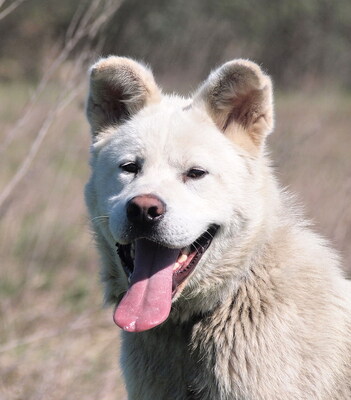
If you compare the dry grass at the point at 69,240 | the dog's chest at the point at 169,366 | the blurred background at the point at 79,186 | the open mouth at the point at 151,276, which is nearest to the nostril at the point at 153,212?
the open mouth at the point at 151,276

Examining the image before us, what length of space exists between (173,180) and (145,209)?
27cm

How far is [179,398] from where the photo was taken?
3.12m

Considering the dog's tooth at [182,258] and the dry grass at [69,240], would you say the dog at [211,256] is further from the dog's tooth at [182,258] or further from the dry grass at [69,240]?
the dry grass at [69,240]

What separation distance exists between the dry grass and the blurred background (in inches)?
0.4

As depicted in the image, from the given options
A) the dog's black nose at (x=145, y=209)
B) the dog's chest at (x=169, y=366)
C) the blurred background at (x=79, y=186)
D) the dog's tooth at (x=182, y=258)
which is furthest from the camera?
the blurred background at (x=79, y=186)

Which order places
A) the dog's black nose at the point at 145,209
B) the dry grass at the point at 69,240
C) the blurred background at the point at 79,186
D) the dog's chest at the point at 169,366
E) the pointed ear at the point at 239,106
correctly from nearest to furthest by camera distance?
the dog's black nose at the point at 145,209 < the dog's chest at the point at 169,366 < the pointed ear at the point at 239,106 < the blurred background at the point at 79,186 < the dry grass at the point at 69,240

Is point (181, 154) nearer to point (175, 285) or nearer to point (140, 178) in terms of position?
point (140, 178)

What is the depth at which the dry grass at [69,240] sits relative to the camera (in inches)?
206

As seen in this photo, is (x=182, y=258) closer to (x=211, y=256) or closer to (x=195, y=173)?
(x=211, y=256)

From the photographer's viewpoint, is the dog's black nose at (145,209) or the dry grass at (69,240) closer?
the dog's black nose at (145,209)

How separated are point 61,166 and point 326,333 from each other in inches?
153

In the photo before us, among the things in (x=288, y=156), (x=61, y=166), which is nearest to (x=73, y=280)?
(x=61, y=166)

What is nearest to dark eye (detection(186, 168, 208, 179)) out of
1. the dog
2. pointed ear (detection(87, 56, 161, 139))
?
the dog

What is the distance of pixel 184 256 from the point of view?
322 cm
